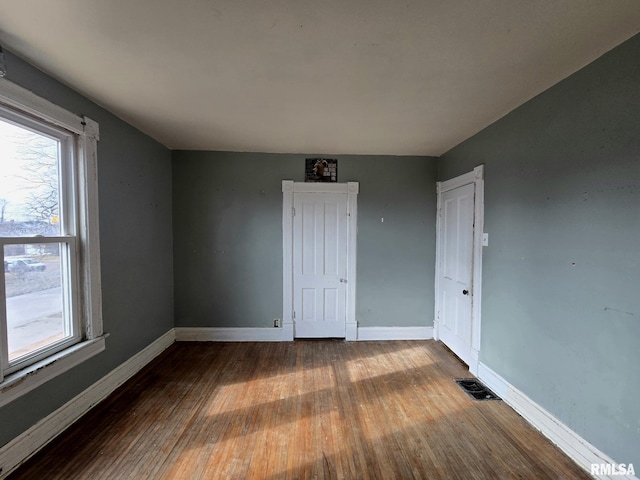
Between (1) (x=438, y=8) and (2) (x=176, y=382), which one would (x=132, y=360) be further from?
(1) (x=438, y=8)

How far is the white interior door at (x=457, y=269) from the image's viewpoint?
116 inches

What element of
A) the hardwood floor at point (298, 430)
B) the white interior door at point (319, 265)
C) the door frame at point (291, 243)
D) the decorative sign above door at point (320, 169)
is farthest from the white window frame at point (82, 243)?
the decorative sign above door at point (320, 169)

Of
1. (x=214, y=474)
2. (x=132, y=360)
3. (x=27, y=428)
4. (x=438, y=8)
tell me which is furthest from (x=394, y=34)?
(x=132, y=360)

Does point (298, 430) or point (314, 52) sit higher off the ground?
point (314, 52)

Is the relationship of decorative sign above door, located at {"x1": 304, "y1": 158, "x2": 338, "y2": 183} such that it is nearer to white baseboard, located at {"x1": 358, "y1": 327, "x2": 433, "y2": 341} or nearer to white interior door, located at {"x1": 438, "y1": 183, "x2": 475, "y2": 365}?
white interior door, located at {"x1": 438, "y1": 183, "x2": 475, "y2": 365}

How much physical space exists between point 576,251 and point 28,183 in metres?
3.52

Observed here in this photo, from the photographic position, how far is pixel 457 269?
3.21 meters

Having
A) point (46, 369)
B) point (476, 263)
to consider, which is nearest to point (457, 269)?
point (476, 263)

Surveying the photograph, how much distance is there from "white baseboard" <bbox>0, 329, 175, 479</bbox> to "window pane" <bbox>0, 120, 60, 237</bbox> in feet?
4.05

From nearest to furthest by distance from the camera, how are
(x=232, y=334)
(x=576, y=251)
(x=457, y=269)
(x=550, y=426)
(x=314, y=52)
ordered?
1. (x=314, y=52)
2. (x=576, y=251)
3. (x=550, y=426)
4. (x=457, y=269)
5. (x=232, y=334)

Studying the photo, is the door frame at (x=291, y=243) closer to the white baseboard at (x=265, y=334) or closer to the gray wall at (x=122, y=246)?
the white baseboard at (x=265, y=334)

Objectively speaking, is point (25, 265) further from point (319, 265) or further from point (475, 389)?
point (475, 389)

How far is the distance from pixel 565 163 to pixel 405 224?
77.6 inches

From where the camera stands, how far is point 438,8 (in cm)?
126
